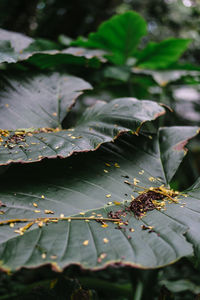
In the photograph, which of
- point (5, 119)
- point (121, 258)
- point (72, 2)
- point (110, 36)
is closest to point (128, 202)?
point (121, 258)

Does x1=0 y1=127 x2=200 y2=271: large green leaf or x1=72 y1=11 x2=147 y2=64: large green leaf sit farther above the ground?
x1=72 y1=11 x2=147 y2=64: large green leaf

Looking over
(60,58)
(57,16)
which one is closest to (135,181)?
(60,58)

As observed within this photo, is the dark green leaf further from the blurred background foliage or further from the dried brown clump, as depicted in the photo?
the blurred background foliage

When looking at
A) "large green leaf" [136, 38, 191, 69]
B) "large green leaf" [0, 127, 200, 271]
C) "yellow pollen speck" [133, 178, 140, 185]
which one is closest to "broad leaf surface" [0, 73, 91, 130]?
"large green leaf" [0, 127, 200, 271]

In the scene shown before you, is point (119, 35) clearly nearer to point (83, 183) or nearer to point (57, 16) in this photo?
point (83, 183)

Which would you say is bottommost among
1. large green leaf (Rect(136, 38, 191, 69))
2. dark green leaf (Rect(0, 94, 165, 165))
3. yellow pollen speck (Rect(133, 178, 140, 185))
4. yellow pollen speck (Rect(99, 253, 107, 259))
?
yellow pollen speck (Rect(133, 178, 140, 185))

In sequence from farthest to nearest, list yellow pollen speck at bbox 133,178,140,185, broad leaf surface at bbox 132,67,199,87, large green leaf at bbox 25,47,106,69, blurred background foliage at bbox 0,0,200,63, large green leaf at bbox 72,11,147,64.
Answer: blurred background foliage at bbox 0,0,200,63
broad leaf surface at bbox 132,67,199,87
large green leaf at bbox 72,11,147,64
large green leaf at bbox 25,47,106,69
yellow pollen speck at bbox 133,178,140,185

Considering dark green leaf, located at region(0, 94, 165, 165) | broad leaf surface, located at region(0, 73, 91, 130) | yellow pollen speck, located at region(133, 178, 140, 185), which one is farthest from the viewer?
broad leaf surface, located at region(0, 73, 91, 130)

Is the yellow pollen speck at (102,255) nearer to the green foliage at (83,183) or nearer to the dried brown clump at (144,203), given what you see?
the green foliage at (83,183)
